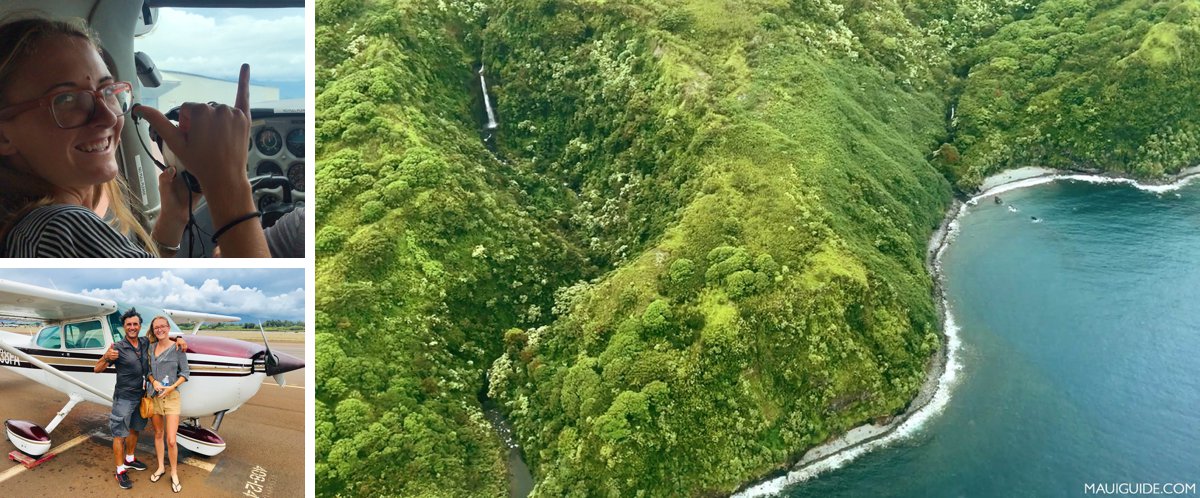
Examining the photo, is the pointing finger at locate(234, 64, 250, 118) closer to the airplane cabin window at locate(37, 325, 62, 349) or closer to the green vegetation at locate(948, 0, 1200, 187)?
the airplane cabin window at locate(37, 325, 62, 349)

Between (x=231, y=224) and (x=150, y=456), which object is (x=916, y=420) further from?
(x=231, y=224)

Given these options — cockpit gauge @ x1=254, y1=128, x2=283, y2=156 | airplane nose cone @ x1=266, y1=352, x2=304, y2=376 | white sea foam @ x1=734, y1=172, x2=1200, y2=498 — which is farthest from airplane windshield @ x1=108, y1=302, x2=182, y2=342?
white sea foam @ x1=734, y1=172, x2=1200, y2=498

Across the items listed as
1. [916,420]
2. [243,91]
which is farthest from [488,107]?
[243,91]

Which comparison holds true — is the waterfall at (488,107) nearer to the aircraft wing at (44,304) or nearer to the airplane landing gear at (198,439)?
the airplane landing gear at (198,439)

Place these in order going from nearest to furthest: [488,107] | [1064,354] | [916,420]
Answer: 1. [916,420]
2. [1064,354]
3. [488,107]

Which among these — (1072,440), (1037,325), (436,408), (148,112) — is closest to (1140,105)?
(1037,325)

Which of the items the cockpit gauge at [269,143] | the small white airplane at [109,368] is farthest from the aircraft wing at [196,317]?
the cockpit gauge at [269,143]
